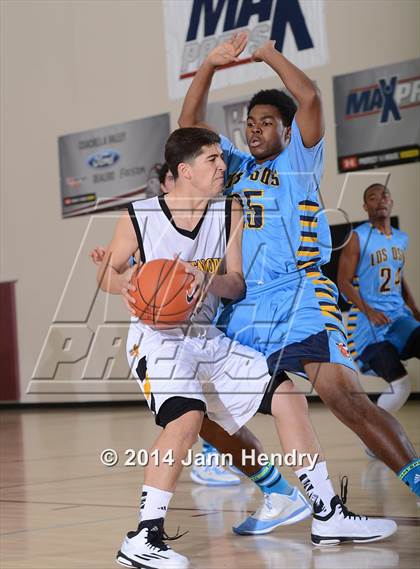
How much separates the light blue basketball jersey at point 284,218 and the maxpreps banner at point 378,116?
6.45m

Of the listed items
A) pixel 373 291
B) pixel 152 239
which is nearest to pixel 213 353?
pixel 152 239

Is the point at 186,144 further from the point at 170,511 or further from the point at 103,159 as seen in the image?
the point at 103,159

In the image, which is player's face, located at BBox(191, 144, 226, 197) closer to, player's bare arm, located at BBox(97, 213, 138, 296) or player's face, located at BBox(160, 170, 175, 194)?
player's bare arm, located at BBox(97, 213, 138, 296)

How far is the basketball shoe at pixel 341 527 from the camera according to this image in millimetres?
3938

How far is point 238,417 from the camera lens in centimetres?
408

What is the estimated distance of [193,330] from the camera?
4164 millimetres

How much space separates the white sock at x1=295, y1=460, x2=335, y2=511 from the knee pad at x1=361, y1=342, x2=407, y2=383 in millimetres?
3345

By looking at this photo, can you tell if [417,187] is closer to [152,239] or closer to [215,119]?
[215,119]

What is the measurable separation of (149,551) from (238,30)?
8.89 meters

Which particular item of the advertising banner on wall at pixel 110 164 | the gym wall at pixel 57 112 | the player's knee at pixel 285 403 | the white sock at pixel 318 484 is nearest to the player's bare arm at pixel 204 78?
the player's knee at pixel 285 403

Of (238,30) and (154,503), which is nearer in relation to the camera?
(154,503)

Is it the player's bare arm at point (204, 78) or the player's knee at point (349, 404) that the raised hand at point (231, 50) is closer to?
the player's bare arm at point (204, 78)

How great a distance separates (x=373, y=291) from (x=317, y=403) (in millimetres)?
3528

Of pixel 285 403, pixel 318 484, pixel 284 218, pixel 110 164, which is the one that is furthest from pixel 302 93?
pixel 110 164
